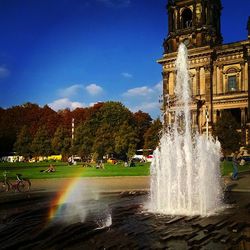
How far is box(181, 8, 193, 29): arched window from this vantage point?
78625 millimetres

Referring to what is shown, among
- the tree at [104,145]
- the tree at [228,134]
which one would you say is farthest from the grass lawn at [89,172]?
the tree at [104,145]

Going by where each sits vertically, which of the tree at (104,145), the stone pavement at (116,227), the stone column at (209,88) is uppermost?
the stone column at (209,88)

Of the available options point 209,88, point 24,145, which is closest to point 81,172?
point 209,88

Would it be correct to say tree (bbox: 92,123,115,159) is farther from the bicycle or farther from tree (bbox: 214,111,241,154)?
the bicycle

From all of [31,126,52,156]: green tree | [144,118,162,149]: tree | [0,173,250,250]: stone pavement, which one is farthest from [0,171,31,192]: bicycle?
[31,126,52,156]: green tree

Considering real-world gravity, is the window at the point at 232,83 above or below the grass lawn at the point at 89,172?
above

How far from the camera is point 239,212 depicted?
52.7 feet

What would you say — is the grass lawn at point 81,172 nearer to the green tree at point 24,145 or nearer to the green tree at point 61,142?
the green tree at point 61,142

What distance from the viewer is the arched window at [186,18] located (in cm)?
7862

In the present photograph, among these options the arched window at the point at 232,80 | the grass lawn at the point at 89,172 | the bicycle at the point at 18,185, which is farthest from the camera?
the arched window at the point at 232,80

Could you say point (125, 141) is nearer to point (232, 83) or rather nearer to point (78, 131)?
point (78, 131)

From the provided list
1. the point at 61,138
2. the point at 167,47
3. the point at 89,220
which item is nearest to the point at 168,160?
the point at 89,220

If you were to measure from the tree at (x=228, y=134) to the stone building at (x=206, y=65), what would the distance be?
14.5 ft

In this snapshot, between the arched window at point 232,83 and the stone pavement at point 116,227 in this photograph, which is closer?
the stone pavement at point 116,227
